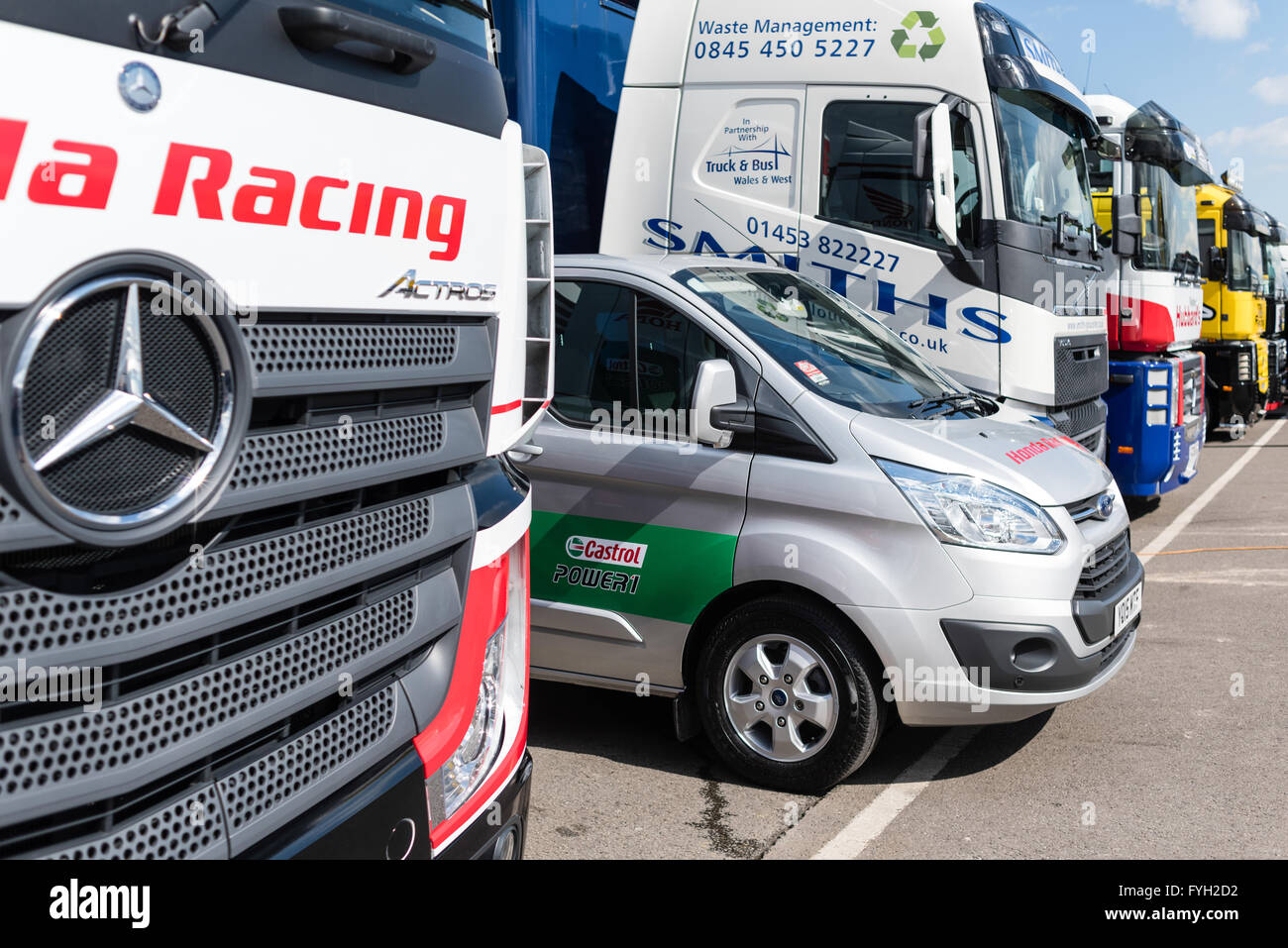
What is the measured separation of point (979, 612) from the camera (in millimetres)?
4090

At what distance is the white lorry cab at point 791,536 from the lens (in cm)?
414

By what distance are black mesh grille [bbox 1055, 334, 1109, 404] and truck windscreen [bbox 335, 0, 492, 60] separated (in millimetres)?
5003

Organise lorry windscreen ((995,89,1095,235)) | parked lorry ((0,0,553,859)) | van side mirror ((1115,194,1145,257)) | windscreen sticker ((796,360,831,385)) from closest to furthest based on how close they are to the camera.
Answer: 1. parked lorry ((0,0,553,859))
2. windscreen sticker ((796,360,831,385))
3. lorry windscreen ((995,89,1095,235))
4. van side mirror ((1115,194,1145,257))

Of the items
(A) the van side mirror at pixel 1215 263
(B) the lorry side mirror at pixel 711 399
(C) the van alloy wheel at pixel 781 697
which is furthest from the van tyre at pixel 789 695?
(A) the van side mirror at pixel 1215 263

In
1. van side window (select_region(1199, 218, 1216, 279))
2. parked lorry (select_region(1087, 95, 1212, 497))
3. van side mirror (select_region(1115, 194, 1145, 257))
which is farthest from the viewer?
van side window (select_region(1199, 218, 1216, 279))

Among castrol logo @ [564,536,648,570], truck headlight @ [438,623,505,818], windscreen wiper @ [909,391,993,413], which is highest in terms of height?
windscreen wiper @ [909,391,993,413]

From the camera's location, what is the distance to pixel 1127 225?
8.86 metres

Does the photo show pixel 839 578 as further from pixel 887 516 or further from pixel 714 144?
Answer: pixel 714 144

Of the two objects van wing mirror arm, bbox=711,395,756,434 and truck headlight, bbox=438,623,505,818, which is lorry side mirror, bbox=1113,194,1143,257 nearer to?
van wing mirror arm, bbox=711,395,756,434

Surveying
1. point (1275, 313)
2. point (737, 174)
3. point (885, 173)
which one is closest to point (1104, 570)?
point (885, 173)

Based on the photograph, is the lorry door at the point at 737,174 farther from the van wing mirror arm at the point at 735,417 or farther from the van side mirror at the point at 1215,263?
the van side mirror at the point at 1215,263

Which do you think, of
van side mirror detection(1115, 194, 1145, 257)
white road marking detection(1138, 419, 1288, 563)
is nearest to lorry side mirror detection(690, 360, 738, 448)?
white road marking detection(1138, 419, 1288, 563)

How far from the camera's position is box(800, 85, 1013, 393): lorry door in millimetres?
6555
